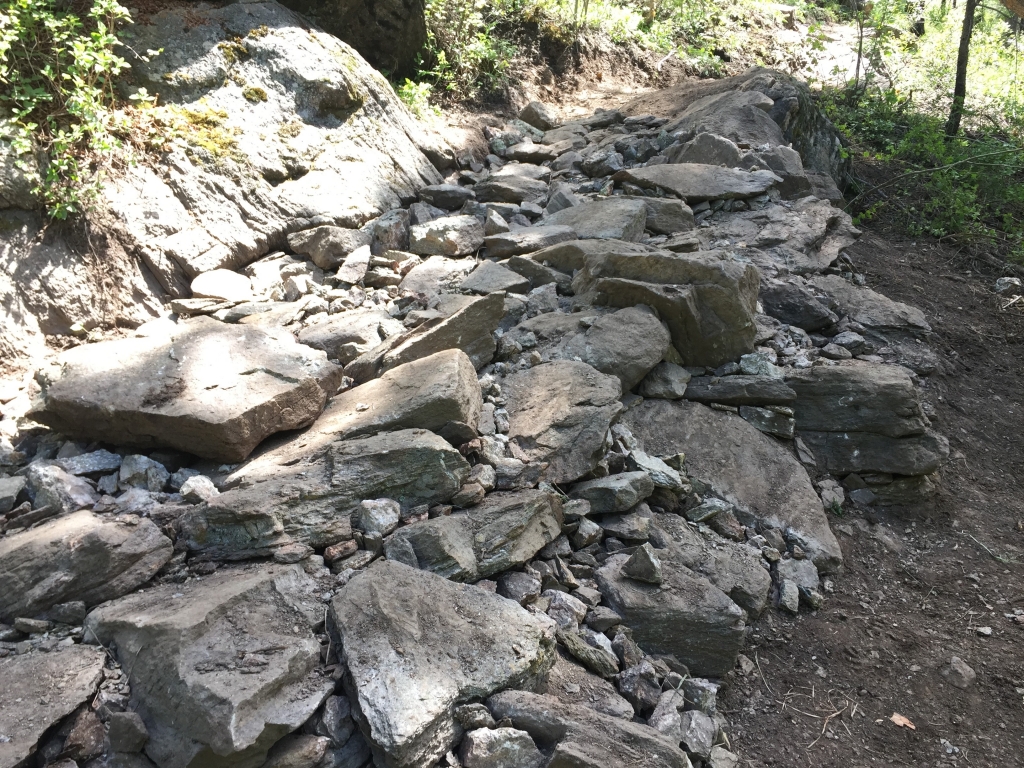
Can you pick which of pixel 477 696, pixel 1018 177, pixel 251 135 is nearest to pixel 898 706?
pixel 477 696

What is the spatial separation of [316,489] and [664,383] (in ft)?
7.48

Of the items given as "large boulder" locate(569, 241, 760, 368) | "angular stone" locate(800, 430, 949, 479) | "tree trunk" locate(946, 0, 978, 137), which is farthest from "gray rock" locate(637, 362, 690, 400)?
"tree trunk" locate(946, 0, 978, 137)

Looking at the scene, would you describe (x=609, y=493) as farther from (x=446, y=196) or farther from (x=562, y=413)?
(x=446, y=196)

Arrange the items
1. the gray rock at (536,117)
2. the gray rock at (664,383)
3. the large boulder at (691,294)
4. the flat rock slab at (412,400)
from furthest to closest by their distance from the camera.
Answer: the gray rock at (536,117)
the large boulder at (691,294)
the gray rock at (664,383)
the flat rock slab at (412,400)

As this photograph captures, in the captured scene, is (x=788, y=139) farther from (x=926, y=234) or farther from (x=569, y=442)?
(x=569, y=442)

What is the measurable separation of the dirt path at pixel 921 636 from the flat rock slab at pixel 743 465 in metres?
0.26

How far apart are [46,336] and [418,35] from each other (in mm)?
5269

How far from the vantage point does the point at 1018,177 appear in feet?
30.4

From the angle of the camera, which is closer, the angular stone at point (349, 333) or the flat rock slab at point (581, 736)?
the flat rock slab at point (581, 736)

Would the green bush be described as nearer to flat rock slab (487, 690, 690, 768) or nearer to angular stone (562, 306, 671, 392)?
angular stone (562, 306, 671, 392)

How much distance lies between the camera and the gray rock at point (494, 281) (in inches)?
188

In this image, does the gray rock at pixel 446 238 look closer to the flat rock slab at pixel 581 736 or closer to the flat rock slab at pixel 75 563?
the flat rock slab at pixel 75 563

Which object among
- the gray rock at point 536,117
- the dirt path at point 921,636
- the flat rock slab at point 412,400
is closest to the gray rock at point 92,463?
the flat rock slab at point 412,400

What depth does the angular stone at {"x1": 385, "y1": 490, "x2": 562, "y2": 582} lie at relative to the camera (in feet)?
9.32
